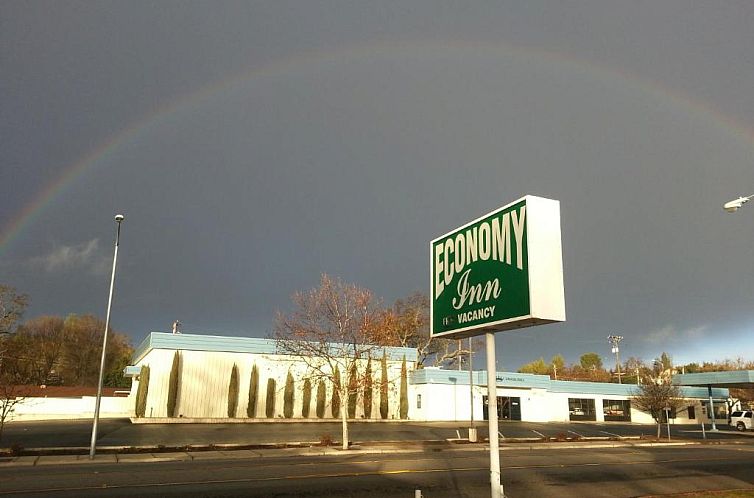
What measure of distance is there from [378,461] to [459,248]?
14.9m

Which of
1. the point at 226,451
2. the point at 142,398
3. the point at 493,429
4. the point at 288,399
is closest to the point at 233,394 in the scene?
the point at 288,399

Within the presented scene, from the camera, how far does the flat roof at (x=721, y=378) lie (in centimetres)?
5441

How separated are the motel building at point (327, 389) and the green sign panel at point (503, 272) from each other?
25513mm

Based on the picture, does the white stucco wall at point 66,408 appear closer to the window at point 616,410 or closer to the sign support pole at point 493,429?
the sign support pole at point 493,429

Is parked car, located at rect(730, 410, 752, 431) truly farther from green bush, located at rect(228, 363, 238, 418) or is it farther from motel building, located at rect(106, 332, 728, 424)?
green bush, located at rect(228, 363, 238, 418)

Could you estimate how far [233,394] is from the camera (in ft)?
146

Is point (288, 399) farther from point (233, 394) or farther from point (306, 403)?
point (233, 394)

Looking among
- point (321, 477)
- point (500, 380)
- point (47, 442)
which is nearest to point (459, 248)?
point (321, 477)

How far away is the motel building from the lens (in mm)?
43688

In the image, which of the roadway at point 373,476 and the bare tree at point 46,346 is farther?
the bare tree at point 46,346

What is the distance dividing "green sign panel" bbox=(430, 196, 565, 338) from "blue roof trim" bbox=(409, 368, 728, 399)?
3966 cm

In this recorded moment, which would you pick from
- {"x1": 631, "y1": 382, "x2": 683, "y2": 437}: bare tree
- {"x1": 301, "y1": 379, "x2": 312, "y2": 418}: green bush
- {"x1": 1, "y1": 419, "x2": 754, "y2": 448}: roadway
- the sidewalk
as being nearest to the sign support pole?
the sidewalk

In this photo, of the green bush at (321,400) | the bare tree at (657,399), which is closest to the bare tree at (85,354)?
the green bush at (321,400)

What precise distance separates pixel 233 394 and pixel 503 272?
39.3 m
